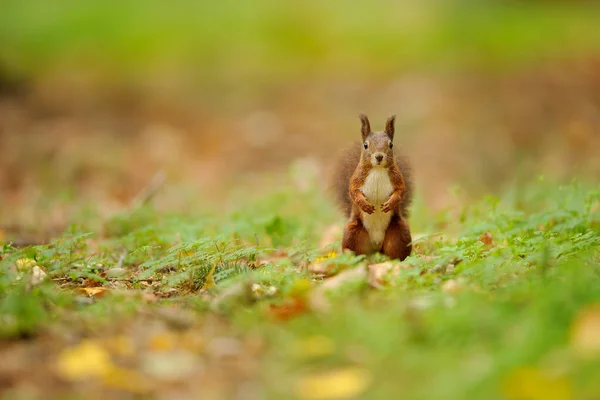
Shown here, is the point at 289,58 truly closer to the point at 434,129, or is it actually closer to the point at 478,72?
the point at 478,72

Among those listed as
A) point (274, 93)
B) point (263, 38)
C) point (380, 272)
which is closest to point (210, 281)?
point (380, 272)

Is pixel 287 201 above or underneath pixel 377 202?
above

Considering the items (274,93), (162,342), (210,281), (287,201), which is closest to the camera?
(162,342)

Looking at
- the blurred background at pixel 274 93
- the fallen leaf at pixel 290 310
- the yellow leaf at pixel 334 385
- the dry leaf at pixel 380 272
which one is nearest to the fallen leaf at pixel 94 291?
the fallen leaf at pixel 290 310

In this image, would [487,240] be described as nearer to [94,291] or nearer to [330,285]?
[330,285]

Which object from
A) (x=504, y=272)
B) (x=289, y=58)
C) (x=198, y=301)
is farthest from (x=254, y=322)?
(x=289, y=58)

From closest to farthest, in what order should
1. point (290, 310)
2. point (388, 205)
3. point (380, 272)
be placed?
point (290, 310) → point (380, 272) → point (388, 205)

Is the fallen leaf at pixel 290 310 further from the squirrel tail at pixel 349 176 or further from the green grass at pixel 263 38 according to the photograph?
the green grass at pixel 263 38
